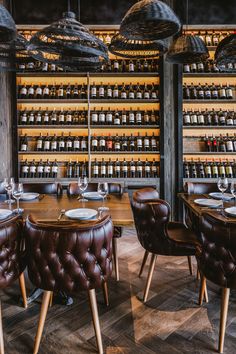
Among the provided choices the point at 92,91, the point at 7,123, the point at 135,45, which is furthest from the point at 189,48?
the point at 7,123

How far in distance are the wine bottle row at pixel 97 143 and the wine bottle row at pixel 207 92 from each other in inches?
31.7

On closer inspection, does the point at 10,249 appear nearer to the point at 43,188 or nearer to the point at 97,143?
the point at 43,188

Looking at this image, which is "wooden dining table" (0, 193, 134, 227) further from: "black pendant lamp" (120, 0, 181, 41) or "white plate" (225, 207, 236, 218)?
"black pendant lamp" (120, 0, 181, 41)

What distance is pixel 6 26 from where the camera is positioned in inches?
76.4

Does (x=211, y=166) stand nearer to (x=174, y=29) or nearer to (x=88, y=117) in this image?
(x=88, y=117)

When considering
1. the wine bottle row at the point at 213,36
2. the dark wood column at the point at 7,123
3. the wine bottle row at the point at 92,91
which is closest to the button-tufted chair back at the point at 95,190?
the dark wood column at the point at 7,123

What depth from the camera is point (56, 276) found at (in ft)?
5.40

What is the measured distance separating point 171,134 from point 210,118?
622 millimetres

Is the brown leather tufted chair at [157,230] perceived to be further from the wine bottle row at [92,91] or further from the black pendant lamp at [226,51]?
the wine bottle row at [92,91]

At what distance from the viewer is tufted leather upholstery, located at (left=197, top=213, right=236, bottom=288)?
1.64 m

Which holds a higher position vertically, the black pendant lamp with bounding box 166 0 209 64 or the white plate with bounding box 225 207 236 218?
the black pendant lamp with bounding box 166 0 209 64

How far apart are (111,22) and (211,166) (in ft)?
8.38

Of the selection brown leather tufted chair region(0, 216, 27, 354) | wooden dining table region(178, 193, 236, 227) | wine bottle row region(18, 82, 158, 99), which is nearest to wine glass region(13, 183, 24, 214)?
brown leather tufted chair region(0, 216, 27, 354)

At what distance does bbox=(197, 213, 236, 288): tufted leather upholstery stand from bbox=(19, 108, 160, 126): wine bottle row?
2.86 m
